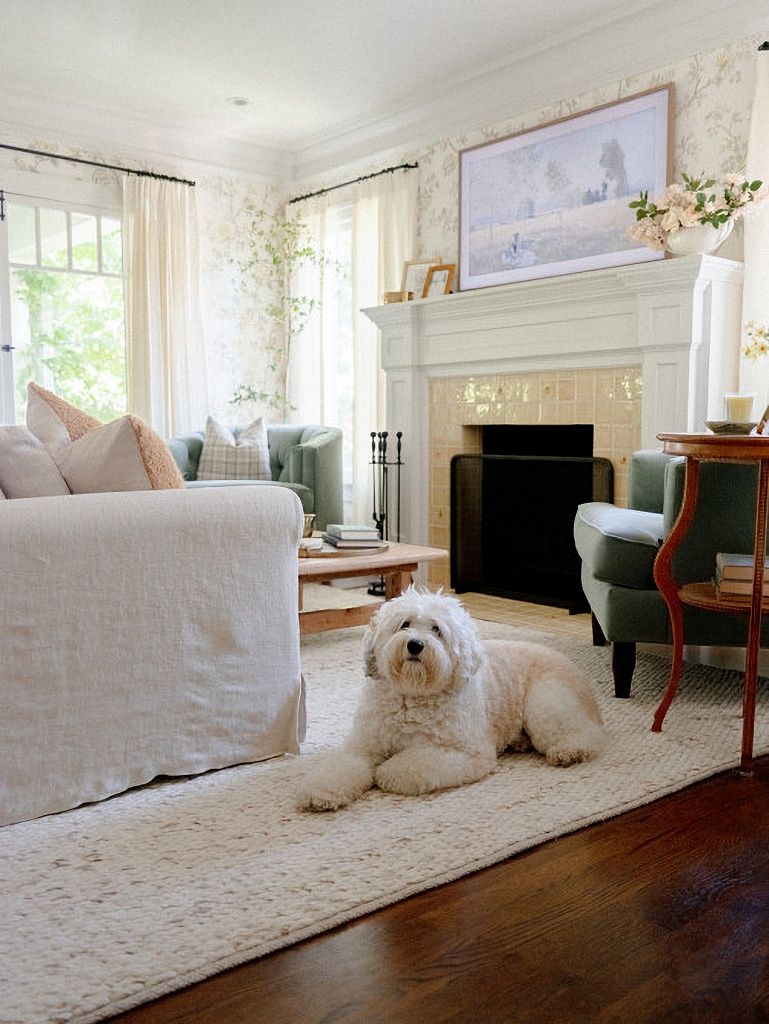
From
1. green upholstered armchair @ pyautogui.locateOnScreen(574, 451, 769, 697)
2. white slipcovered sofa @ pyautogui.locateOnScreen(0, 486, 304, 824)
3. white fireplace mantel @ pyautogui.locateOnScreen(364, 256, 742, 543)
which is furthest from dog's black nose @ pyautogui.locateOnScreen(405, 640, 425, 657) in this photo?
white fireplace mantel @ pyautogui.locateOnScreen(364, 256, 742, 543)

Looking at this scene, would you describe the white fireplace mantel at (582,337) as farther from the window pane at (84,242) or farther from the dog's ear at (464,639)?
the dog's ear at (464,639)

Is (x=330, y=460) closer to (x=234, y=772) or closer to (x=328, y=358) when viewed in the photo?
(x=328, y=358)

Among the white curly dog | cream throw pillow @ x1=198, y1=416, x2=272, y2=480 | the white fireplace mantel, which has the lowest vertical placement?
the white curly dog

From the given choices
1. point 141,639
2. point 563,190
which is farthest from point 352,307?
A: point 141,639

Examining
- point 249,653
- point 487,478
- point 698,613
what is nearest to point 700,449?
point 698,613

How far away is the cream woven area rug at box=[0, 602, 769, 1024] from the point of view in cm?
136

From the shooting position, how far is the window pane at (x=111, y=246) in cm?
590

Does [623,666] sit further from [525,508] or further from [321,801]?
[525,508]

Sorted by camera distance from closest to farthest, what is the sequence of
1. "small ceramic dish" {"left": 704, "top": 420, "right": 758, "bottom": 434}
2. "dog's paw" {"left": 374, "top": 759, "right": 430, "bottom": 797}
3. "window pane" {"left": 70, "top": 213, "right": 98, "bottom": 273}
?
1. "dog's paw" {"left": 374, "top": 759, "right": 430, "bottom": 797}
2. "small ceramic dish" {"left": 704, "top": 420, "right": 758, "bottom": 434}
3. "window pane" {"left": 70, "top": 213, "right": 98, "bottom": 273}

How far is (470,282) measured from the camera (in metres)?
5.09

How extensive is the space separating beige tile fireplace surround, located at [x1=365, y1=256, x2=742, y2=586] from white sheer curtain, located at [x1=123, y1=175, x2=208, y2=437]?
4.92 feet

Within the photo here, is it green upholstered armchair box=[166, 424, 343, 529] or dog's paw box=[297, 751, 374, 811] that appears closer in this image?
dog's paw box=[297, 751, 374, 811]

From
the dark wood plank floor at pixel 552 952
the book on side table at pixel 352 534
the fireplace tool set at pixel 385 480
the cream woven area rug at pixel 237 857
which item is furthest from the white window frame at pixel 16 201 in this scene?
the dark wood plank floor at pixel 552 952

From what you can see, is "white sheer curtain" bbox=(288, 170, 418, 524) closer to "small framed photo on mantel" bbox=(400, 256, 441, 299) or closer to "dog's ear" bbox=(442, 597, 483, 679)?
"small framed photo on mantel" bbox=(400, 256, 441, 299)
